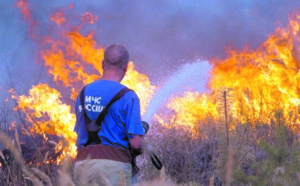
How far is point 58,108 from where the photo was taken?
862cm

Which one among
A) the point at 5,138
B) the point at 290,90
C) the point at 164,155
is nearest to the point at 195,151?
the point at 164,155

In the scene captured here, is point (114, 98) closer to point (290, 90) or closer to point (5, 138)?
point (5, 138)

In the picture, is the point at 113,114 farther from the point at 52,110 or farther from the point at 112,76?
the point at 52,110

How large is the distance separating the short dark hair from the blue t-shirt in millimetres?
176

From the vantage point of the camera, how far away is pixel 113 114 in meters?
3.49

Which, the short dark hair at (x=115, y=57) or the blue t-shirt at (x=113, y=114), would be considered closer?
the blue t-shirt at (x=113, y=114)

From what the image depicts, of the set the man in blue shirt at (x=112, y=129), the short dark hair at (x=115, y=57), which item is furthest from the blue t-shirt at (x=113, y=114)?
the short dark hair at (x=115, y=57)

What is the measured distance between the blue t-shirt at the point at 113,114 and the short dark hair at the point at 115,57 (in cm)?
18

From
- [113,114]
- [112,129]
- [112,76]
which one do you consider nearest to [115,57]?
[112,76]

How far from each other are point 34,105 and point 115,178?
5.60 m

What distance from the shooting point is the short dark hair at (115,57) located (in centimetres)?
367

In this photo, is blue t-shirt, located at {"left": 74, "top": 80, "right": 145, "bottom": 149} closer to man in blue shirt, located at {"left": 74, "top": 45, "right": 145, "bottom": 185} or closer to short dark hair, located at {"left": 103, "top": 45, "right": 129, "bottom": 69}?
man in blue shirt, located at {"left": 74, "top": 45, "right": 145, "bottom": 185}

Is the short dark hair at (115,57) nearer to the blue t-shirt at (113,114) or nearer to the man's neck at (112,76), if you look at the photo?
the man's neck at (112,76)

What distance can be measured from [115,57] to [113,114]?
0.49 m
